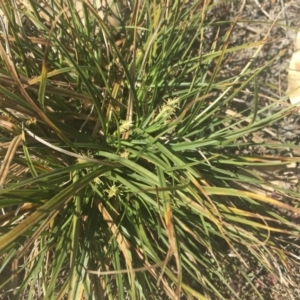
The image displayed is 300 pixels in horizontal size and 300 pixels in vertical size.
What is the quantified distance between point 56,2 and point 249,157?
58 cm

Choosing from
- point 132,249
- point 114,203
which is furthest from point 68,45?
point 132,249

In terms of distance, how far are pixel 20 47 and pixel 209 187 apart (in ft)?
1.58

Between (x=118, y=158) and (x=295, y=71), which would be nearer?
(x=118, y=158)

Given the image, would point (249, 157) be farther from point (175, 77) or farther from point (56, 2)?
point (56, 2)

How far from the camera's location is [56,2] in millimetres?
1098

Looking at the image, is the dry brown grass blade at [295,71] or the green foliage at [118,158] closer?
the green foliage at [118,158]

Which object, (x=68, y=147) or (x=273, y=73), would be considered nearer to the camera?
(x=68, y=147)

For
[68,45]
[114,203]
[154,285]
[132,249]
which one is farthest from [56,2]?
[154,285]

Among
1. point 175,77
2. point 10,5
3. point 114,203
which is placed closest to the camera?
point 10,5

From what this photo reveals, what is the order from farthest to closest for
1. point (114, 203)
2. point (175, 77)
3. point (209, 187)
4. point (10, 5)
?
1. point (175, 77)
2. point (114, 203)
3. point (209, 187)
4. point (10, 5)

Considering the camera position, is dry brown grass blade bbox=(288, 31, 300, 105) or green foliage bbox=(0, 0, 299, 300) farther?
dry brown grass blade bbox=(288, 31, 300, 105)

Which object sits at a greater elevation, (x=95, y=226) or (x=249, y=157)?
(x=249, y=157)

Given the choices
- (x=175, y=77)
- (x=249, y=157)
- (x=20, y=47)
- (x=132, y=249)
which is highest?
(x=20, y=47)

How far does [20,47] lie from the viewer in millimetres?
952
